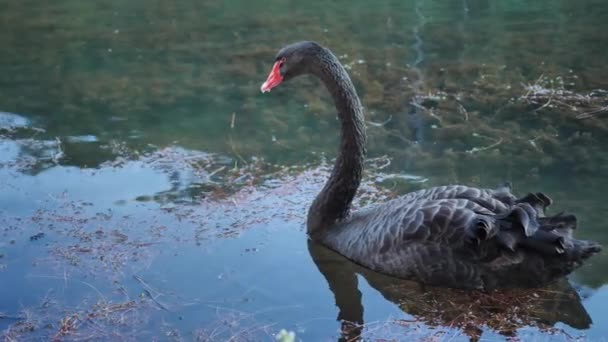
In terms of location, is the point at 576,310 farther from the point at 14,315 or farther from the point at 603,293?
the point at 14,315

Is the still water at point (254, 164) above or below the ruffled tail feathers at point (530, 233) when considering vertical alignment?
below

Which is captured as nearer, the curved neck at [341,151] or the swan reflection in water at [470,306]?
the swan reflection in water at [470,306]

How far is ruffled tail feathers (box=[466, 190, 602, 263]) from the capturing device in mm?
3613

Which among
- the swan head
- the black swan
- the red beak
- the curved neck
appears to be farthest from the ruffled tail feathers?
the red beak

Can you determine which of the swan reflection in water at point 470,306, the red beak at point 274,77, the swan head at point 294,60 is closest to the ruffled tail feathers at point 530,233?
the swan reflection in water at point 470,306

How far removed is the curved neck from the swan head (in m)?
0.04

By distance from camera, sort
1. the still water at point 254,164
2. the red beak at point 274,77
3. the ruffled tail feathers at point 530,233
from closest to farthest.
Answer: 1. the ruffled tail feathers at point 530,233
2. the still water at point 254,164
3. the red beak at point 274,77

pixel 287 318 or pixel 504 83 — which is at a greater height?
pixel 504 83

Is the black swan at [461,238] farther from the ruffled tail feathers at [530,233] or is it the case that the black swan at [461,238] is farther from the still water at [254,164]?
the still water at [254,164]

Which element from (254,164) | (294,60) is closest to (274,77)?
(294,60)

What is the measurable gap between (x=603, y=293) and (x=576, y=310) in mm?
243

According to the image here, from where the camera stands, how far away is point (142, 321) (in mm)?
3738

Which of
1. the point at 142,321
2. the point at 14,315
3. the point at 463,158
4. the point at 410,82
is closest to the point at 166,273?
the point at 142,321

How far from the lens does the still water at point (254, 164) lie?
3.80 m
